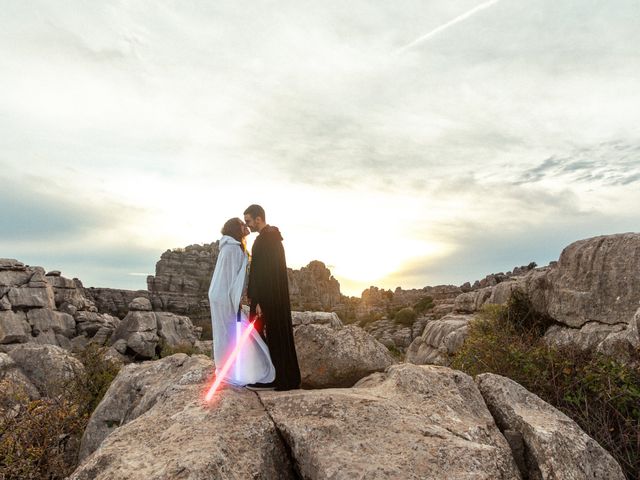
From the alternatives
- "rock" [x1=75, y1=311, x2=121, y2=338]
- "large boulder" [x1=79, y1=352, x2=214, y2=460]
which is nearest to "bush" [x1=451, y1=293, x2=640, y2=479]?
"large boulder" [x1=79, y1=352, x2=214, y2=460]

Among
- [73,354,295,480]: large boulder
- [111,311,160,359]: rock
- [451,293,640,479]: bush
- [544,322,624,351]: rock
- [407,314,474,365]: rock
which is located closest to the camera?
[73,354,295,480]: large boulder

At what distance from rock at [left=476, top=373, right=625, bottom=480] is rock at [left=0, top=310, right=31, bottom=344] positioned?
46.1 m

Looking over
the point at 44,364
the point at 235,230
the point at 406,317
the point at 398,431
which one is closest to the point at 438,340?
the point at 44,364

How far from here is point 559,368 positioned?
8.81 metres

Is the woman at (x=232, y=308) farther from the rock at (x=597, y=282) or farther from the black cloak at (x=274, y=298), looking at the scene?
the rock at (x=597, y=282)

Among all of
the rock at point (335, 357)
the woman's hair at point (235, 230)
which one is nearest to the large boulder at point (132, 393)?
the rock at point (335, 357)

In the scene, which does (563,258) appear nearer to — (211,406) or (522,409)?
(522,409)

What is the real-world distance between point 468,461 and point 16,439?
8400mm

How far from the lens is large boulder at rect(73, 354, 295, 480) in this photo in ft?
14.7

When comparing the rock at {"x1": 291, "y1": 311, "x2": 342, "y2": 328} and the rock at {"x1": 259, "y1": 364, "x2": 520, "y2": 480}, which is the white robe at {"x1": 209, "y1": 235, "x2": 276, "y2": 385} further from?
the rock at {"x1": 291, "y1": 311, "x2": 342, "y2": 328}

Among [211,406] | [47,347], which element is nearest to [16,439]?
[211,406]

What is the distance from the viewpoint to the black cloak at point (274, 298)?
768 cm

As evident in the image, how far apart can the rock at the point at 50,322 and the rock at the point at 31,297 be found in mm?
770

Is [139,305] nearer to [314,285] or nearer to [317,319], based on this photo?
[317,319]
